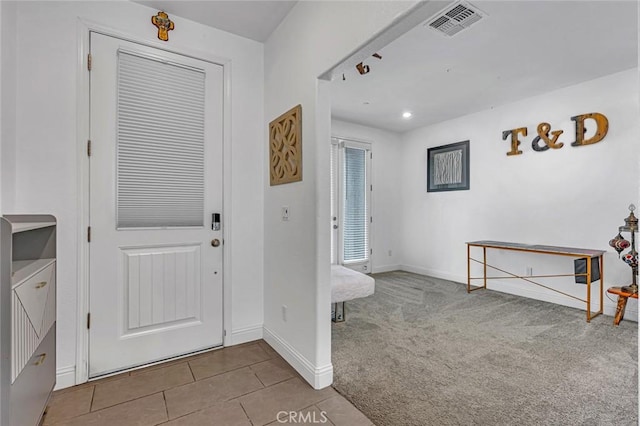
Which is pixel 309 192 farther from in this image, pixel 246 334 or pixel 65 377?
pixel 65 377

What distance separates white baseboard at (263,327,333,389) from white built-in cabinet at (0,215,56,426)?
135 centimetres

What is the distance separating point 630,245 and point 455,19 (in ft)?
9.42

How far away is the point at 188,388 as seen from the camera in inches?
74.9

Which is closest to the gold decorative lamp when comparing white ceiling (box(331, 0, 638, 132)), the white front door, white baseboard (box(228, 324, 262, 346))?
white ceiling (box(331, 0, 638, 132))

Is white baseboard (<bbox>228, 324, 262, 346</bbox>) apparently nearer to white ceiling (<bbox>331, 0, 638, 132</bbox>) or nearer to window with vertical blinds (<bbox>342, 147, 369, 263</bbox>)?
window with vertical blinds (<bbox>342, 147, 369, 263</bbox>)

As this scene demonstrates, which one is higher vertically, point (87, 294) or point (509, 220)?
point (509, 220)

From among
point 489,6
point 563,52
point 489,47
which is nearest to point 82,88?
point 489,6

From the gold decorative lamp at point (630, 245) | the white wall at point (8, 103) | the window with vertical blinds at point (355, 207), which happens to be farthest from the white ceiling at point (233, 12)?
the gold decorative lamp at point (630, 245)

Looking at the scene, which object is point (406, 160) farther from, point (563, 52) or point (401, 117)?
point (563, 52)

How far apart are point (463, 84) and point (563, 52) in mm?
915

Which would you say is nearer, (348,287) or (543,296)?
(348,287)

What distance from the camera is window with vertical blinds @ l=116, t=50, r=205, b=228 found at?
6.96 ft

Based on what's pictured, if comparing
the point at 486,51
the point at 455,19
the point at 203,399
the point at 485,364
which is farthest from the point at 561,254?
the point at 203,399

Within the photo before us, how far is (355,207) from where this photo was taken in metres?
5.13
